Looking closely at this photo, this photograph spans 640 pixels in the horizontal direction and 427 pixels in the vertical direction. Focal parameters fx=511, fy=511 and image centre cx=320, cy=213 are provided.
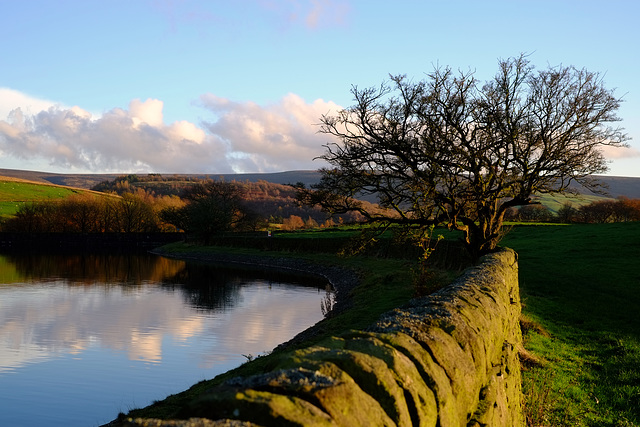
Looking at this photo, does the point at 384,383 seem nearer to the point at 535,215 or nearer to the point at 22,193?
the point at 535,215

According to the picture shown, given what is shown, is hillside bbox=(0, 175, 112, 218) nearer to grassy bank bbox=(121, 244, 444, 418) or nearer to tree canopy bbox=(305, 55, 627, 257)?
grassy bank bbox=(121, 244, 444, 418)

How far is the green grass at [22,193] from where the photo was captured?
4722 inches

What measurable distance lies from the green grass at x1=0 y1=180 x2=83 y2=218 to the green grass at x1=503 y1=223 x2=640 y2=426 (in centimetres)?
11797

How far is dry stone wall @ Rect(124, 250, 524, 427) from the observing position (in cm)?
192

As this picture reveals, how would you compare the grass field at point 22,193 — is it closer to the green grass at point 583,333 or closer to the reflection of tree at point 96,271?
the reflection of tree at point 96,271

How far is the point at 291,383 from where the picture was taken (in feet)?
6.84

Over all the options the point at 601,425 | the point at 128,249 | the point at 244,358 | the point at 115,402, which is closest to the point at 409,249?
the point at 244,358

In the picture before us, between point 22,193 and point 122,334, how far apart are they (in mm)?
136653

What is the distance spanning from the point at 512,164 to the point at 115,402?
13.6 meters

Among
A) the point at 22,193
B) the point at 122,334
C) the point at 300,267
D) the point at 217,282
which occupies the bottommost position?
the point at 217,282

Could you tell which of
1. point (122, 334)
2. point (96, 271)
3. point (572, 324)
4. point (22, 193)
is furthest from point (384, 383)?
point (22, 193)

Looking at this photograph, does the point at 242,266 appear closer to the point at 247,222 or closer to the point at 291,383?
the point at 247,222

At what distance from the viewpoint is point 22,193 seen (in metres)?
138

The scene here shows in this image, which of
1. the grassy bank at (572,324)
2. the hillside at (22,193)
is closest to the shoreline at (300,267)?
the grassy bank at (572,324)
